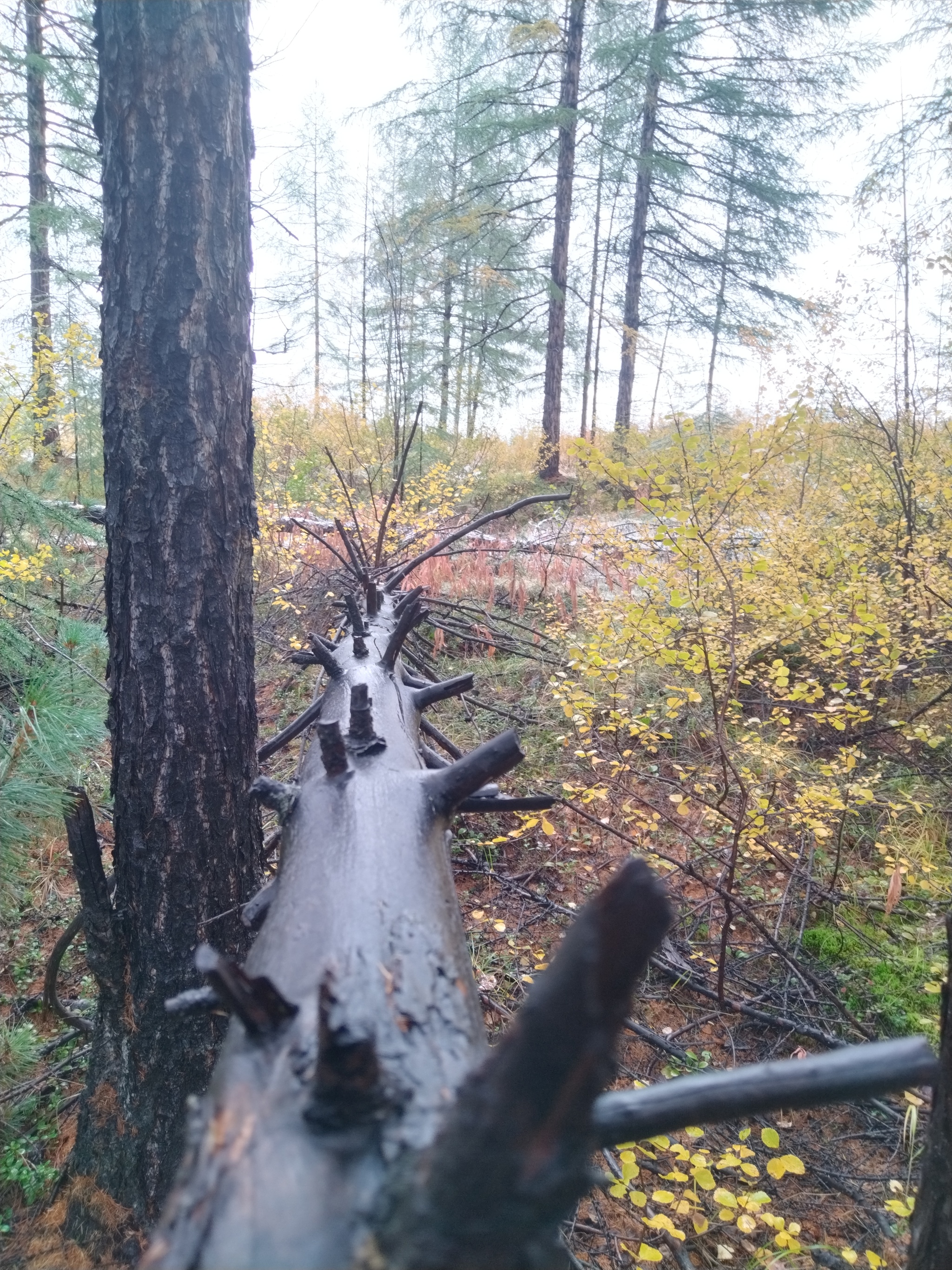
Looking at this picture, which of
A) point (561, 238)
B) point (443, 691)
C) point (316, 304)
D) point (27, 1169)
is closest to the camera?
point (443, 691)

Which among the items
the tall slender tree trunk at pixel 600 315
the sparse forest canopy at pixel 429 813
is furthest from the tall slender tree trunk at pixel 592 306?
the sparse forest canopy at pixel 429 813

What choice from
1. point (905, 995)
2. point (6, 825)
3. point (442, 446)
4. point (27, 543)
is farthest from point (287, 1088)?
point (442, 446)

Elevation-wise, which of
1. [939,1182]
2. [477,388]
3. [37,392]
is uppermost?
[477,388]

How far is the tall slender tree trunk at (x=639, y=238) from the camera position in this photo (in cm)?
1033

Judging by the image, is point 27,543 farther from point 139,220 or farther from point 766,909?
point 766,909

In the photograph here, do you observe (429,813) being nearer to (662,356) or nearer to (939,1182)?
(939,1182)

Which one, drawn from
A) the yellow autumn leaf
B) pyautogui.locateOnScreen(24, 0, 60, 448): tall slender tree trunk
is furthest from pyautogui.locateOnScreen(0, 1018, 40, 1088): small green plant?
pyautogui.locateOnScreen(24, 0, 60, 448): tall slender tree trunk

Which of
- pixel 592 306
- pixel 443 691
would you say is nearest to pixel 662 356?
pixel 592 306

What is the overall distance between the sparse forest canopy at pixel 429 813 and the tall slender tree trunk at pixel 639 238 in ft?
15.8

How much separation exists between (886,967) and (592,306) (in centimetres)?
1118

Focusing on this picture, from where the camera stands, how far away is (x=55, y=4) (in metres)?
6.82

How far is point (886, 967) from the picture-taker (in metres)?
2.78

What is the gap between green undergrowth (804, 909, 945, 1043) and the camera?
8.41 ft

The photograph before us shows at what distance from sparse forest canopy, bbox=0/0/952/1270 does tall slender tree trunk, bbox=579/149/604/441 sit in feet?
20.0
